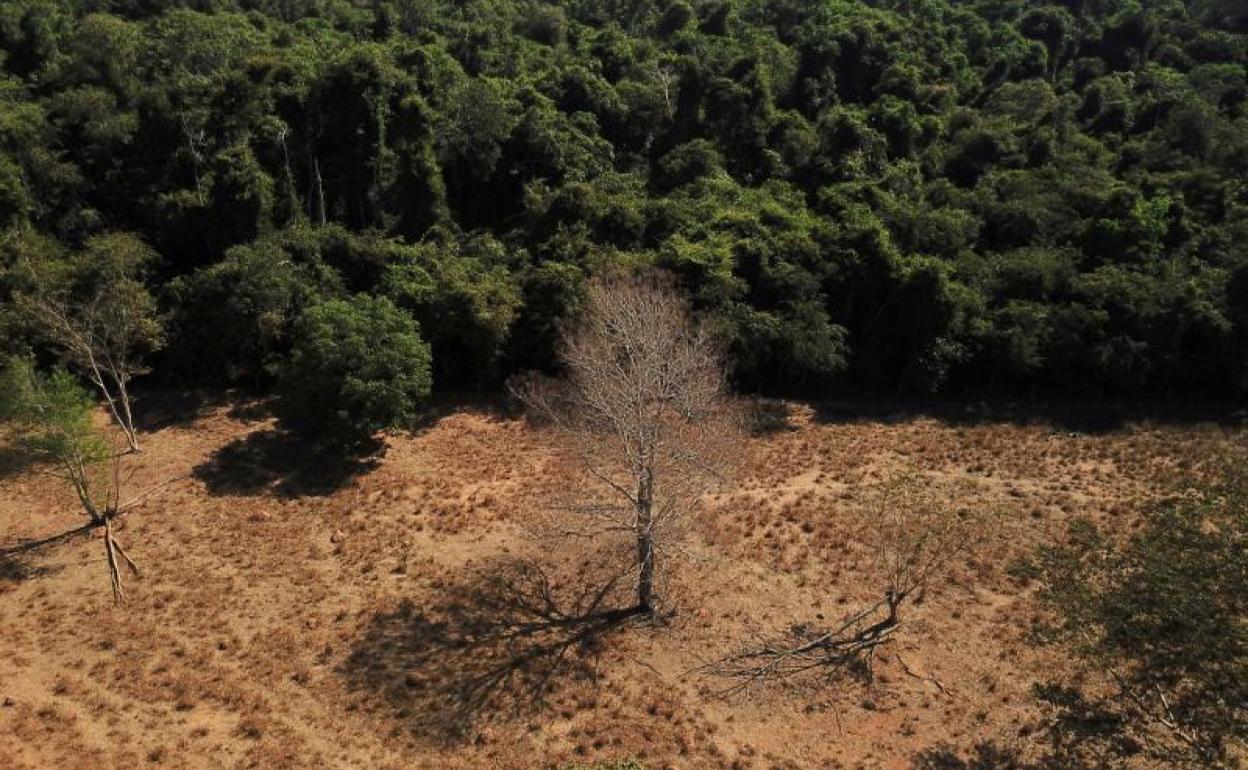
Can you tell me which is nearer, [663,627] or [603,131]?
[663,627]

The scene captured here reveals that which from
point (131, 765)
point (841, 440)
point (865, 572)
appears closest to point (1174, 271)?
point (841, 440)

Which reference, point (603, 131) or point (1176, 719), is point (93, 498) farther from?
point (603, 131)

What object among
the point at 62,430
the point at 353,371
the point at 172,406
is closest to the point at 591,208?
the point at 353,371

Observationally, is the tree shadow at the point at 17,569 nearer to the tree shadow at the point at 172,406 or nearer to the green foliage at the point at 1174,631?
the tree shadow at the point at 172,406

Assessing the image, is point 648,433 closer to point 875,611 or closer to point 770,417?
point 875,611

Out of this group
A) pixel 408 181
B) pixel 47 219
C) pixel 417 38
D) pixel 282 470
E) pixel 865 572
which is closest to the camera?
pixel 865 572

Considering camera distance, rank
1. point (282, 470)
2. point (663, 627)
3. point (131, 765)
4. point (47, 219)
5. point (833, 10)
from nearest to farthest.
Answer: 1. point (131, 765)
2. point (663, 627)
3. point (282, 470)
4. point (47, 219)
5. point (833, 10)

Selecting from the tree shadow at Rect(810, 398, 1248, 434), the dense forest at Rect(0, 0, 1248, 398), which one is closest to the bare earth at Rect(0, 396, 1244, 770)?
the tree shadow at Rect(810, 398, 1248, 434)
